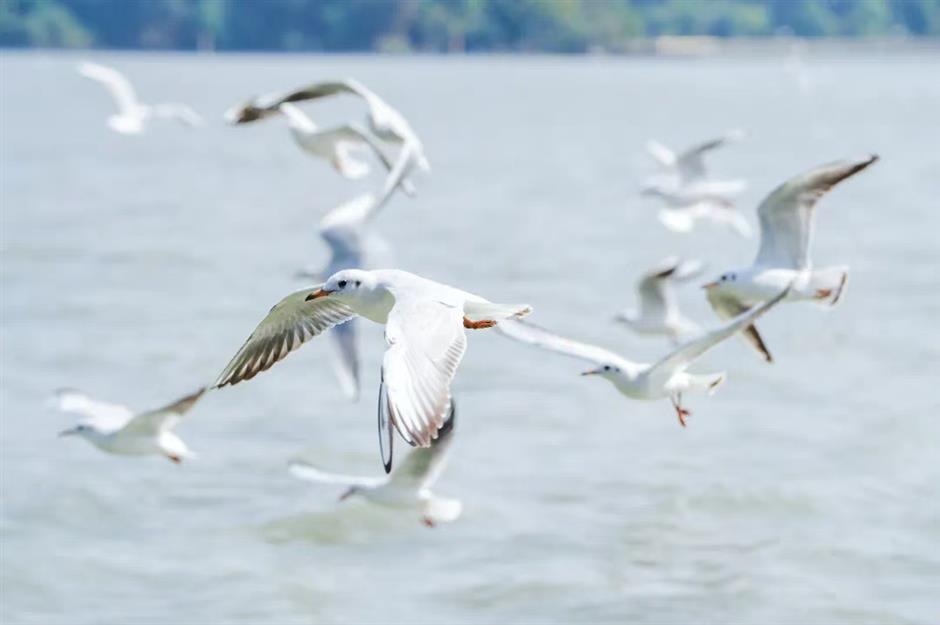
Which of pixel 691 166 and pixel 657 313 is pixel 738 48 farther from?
pixel 657 313

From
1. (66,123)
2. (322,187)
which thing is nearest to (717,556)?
(322,187)

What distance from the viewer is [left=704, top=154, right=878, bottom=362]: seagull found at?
11531 mm

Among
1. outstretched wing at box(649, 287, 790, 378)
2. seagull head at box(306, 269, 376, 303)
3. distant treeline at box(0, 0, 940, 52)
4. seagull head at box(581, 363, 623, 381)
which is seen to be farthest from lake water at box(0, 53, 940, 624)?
distant treeline at box(0, 0, 940, 52)

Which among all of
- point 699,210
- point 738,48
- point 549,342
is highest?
point 549,342

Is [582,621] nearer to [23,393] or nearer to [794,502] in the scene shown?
[794,502]

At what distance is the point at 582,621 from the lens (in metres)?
13.3

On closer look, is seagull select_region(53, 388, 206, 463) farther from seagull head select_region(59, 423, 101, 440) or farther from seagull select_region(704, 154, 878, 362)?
seagull select_region(704, 154, 878, 362)

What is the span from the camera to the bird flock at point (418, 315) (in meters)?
8.42

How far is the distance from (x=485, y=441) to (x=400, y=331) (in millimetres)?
9116

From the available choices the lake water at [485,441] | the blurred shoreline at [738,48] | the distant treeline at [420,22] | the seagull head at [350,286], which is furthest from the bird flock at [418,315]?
the blurred shoreline at [738,48]

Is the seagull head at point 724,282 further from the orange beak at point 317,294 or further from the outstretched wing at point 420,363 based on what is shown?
the outstretched wing at point 420,363

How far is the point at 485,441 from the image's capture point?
57.7ft

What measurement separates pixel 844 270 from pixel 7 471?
6.97 metres

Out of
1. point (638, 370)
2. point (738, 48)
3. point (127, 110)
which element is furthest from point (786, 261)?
point (738, 48)
